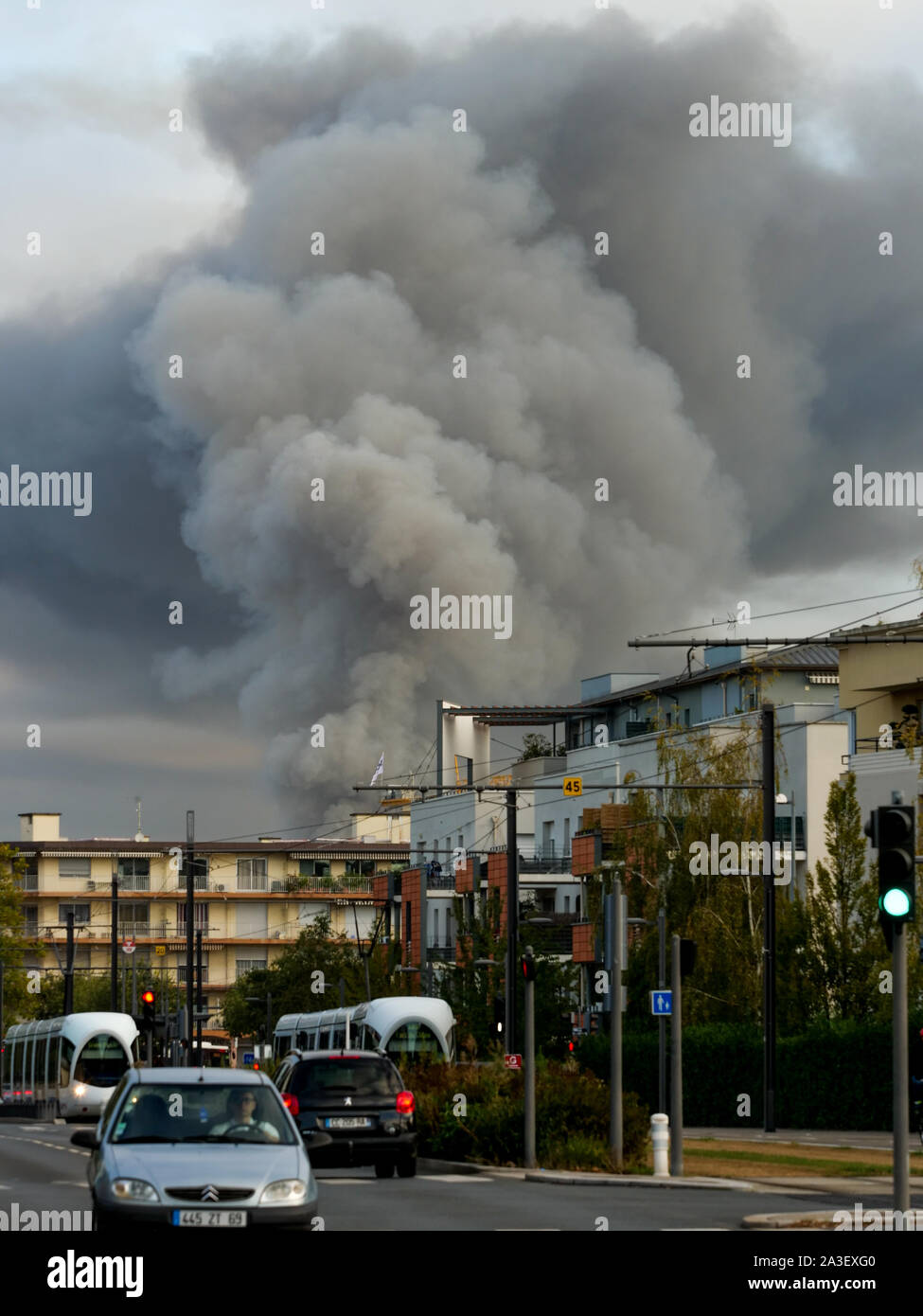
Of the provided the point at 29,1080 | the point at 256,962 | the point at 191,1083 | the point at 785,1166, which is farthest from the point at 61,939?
the point at 191,1083

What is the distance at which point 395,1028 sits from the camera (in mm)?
54812

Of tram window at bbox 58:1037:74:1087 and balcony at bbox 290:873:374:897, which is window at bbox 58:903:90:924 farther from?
tram window at bbox 58:1037:74:1087

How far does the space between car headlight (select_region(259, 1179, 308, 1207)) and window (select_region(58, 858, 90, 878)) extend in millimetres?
132603

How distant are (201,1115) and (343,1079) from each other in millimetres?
11844

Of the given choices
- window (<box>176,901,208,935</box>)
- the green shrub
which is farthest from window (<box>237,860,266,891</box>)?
the green shrub

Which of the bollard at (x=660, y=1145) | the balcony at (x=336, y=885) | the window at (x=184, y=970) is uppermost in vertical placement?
the balcony at (x=336, y=885)

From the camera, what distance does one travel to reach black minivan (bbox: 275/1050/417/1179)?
90.6ft

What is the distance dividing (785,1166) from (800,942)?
2080 centimetres

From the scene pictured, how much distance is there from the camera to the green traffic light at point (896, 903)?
17.3m

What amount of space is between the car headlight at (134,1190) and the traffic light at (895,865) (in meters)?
5.99

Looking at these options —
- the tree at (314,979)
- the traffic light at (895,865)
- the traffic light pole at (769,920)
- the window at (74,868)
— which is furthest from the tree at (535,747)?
the traffic light at (895,865)

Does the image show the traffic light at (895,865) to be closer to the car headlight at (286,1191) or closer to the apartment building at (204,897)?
the car headlight at (286,1191)

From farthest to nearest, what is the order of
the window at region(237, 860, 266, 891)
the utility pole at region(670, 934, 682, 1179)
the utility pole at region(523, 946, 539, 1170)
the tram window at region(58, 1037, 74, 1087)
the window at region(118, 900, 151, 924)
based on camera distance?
the window at region(237, 860, 266, 891) < the window at region(118, 900, 151, 924) < the tram window at region(58, 1037, 74, 1087) < the utility pole at region(523, 946, 539, 1170) < the utility pole at region(670, 934, 682, 1179)

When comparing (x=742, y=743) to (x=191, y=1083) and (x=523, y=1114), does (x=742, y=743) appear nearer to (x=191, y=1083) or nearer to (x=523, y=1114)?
(x=523, y=1114)
